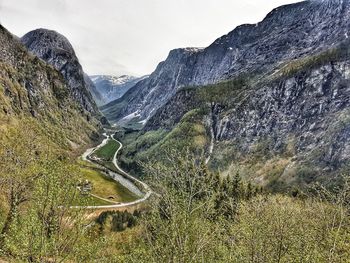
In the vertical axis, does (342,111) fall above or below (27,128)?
below

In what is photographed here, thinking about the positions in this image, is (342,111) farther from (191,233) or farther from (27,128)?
(191,233)

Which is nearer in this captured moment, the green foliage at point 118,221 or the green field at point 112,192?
the green foliage at point 118,221

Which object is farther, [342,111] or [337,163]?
[342,111]

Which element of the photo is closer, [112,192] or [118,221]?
[118,221]

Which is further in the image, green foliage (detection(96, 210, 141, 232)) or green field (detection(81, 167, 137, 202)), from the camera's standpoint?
green field (detection(81, 167, 137, 202))

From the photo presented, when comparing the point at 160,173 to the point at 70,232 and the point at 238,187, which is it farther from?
the point at 238,187

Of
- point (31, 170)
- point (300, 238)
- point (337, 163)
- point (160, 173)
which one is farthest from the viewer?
point (337, 163)

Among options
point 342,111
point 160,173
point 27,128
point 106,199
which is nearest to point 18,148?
point 27,128

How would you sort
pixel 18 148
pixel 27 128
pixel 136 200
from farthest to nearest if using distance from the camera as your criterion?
1. pixel 136 200
2. pixel 27 128
3. pixel 18 148

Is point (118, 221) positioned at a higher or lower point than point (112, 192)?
higher

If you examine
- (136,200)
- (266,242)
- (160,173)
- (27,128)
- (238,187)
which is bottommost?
(136,200)
